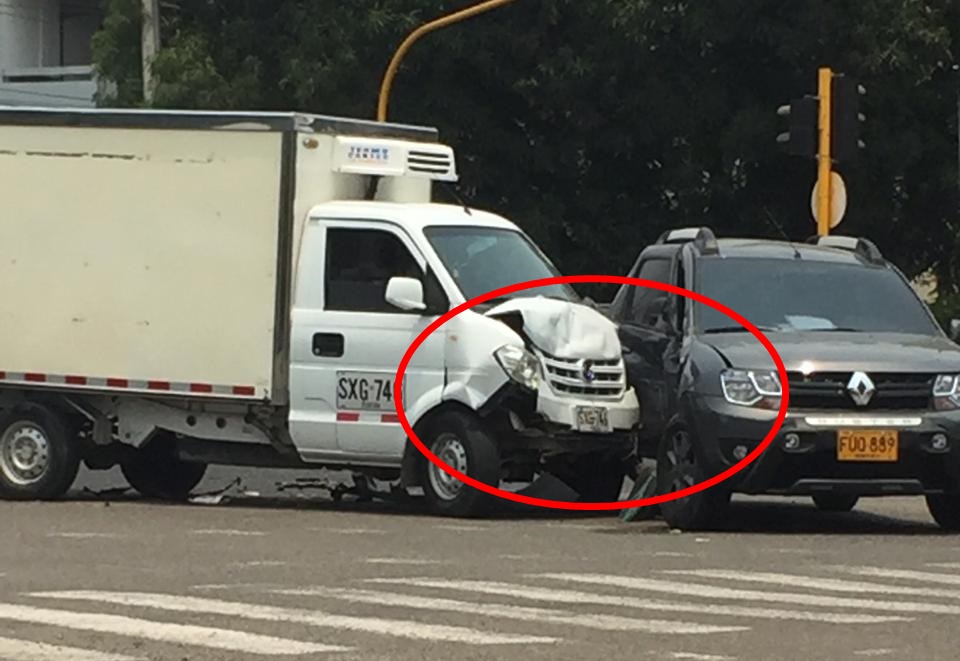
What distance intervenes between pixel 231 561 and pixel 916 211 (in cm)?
2706

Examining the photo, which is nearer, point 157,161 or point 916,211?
point 157,161

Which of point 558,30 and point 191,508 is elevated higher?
point 558,30

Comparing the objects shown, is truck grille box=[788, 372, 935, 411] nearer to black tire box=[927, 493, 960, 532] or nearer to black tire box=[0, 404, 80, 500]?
black tire box=[927, 493, 960, 532]

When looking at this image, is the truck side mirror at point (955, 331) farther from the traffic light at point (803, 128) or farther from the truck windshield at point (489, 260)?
the traffic light at point (803, 128)

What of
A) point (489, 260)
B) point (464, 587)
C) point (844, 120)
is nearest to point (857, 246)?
point (489, 260)

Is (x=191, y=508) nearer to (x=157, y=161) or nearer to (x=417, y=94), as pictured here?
(x=157, y=161)

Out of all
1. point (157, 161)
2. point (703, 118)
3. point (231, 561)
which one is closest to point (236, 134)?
point (157, 161)

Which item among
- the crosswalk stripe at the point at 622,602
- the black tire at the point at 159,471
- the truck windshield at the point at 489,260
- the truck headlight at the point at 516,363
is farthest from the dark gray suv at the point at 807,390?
the black tire at the point at 159,471

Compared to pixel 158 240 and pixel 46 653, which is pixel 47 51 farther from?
pixel 46 653

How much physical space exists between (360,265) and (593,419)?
200 centimetres

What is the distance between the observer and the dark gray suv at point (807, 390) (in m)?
15.6

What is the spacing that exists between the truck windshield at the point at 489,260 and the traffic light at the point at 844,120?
6.88 m

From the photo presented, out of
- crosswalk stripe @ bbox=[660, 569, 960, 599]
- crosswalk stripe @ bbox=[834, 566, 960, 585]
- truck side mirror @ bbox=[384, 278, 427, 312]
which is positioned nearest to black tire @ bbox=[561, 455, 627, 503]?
truck side mirror @ bbox=[384, 278, 427, 312]

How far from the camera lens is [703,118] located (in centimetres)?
3866
